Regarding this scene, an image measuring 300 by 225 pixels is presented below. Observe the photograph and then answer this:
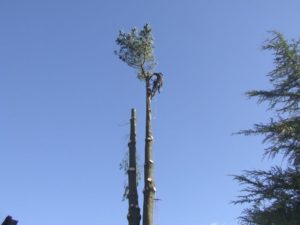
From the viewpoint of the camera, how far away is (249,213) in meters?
14.4

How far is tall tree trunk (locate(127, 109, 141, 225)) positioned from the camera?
47.3ft

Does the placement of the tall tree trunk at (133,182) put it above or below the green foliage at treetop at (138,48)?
below

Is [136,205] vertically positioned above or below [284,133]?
below

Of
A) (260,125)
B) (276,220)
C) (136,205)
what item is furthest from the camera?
(260,125)

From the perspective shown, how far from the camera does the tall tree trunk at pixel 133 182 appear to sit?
1441cm

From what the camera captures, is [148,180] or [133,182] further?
[133,182]

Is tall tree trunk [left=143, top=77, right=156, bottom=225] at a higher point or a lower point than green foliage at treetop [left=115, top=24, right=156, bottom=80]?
lower

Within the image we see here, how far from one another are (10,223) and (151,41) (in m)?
11.2

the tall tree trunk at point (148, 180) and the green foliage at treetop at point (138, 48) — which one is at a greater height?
the green foliage at treetop at point (138, 48)

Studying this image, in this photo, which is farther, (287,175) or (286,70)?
(286,70)

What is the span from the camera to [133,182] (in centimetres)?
1513

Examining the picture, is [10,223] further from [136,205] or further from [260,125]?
[260,125]

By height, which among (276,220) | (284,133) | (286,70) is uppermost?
(286,70)

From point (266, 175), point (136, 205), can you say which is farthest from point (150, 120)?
point (266, 175)
